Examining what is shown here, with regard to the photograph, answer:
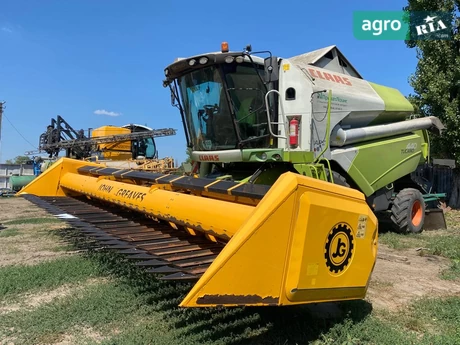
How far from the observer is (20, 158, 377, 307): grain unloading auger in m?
2.07

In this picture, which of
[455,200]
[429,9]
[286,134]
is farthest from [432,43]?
[286,134]

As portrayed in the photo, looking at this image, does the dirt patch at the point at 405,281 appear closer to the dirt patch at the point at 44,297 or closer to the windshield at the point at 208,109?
the windshield at the point at 208,109

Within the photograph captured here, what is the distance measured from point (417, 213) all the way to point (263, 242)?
237 inches

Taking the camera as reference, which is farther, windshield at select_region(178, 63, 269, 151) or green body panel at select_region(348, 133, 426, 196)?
green body panel at select_region(348, 133, 426, 196)

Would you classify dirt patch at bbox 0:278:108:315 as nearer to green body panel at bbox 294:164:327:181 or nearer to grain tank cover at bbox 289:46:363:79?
green body panel at bbox 294:164:327:181

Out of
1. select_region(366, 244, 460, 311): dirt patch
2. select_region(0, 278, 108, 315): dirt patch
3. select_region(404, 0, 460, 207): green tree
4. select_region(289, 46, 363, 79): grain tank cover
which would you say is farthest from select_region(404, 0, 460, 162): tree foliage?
select_region(0, 278, 108, 315): dirt patch

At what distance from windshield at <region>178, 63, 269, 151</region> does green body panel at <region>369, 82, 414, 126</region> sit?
2.26m

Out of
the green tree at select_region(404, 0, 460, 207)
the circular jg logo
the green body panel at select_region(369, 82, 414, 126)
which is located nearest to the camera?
the circular jg logo

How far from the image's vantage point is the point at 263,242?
2123 mm

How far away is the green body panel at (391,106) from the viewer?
6.57m

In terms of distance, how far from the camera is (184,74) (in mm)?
5332

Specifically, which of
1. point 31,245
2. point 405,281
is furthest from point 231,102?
point 31,245

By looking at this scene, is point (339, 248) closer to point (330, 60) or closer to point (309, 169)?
point (309, 169)

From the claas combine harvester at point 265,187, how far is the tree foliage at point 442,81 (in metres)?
3.63
